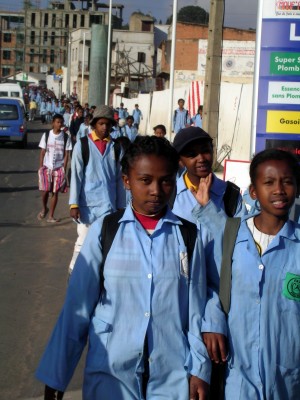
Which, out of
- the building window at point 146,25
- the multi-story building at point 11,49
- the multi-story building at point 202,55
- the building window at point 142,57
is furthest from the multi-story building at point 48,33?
the multi-story building at point 202,55

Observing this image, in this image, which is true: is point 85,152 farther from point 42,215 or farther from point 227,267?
point 42,215

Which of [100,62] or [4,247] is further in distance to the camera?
[100,62]

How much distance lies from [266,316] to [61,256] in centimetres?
741

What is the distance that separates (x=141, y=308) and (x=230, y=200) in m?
1.50

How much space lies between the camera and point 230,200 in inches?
184

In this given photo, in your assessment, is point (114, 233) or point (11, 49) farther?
point (11, 49)

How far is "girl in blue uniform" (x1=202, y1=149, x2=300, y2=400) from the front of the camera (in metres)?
3.46

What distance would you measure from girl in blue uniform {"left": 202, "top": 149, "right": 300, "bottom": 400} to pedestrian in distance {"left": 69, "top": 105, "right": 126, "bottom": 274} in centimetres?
485

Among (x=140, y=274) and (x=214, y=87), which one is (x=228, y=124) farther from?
(x=140, y=274)

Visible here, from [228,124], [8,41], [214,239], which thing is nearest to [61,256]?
[214,239]

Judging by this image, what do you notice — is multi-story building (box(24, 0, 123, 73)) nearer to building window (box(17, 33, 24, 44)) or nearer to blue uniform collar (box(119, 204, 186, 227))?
building window (box(17, 33, 24, 44))

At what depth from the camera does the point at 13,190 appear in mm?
18250

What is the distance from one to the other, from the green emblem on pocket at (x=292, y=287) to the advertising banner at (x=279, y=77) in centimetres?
477

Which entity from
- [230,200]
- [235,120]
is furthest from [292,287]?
[235,120]
